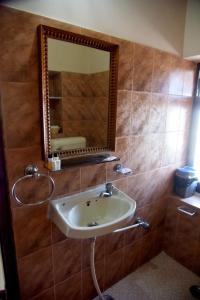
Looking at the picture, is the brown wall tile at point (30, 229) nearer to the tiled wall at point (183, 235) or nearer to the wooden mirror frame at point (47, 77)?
the wooden mirror frame at point (47, 77)

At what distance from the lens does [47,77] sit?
1072 millimetres

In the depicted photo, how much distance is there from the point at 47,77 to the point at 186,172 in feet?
5.09

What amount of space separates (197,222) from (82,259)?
1097 millimetres

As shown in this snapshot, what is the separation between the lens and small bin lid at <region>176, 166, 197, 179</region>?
1907mm

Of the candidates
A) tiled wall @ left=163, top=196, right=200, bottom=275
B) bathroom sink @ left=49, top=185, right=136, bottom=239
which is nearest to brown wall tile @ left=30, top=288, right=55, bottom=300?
bathroom sink @ left=49, top=185, right=136, bottom=239

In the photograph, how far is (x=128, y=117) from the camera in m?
1.49

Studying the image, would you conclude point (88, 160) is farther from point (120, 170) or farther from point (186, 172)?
point (186, 172)

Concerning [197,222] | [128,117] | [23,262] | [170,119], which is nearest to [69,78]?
[128,117]

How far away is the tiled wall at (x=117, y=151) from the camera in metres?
1.00

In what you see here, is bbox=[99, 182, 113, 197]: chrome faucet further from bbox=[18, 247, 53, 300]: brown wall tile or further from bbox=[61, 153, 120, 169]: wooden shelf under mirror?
bbox=[18, 247, 53, 300]: brown wall tile

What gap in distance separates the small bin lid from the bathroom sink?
0.82m

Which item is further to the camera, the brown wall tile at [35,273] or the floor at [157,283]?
the floor at [157,283]

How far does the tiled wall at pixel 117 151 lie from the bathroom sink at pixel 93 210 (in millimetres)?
68

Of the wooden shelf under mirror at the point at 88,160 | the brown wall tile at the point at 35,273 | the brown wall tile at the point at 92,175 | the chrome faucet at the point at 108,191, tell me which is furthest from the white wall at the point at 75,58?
the brown wall tile at the point at 35,273
